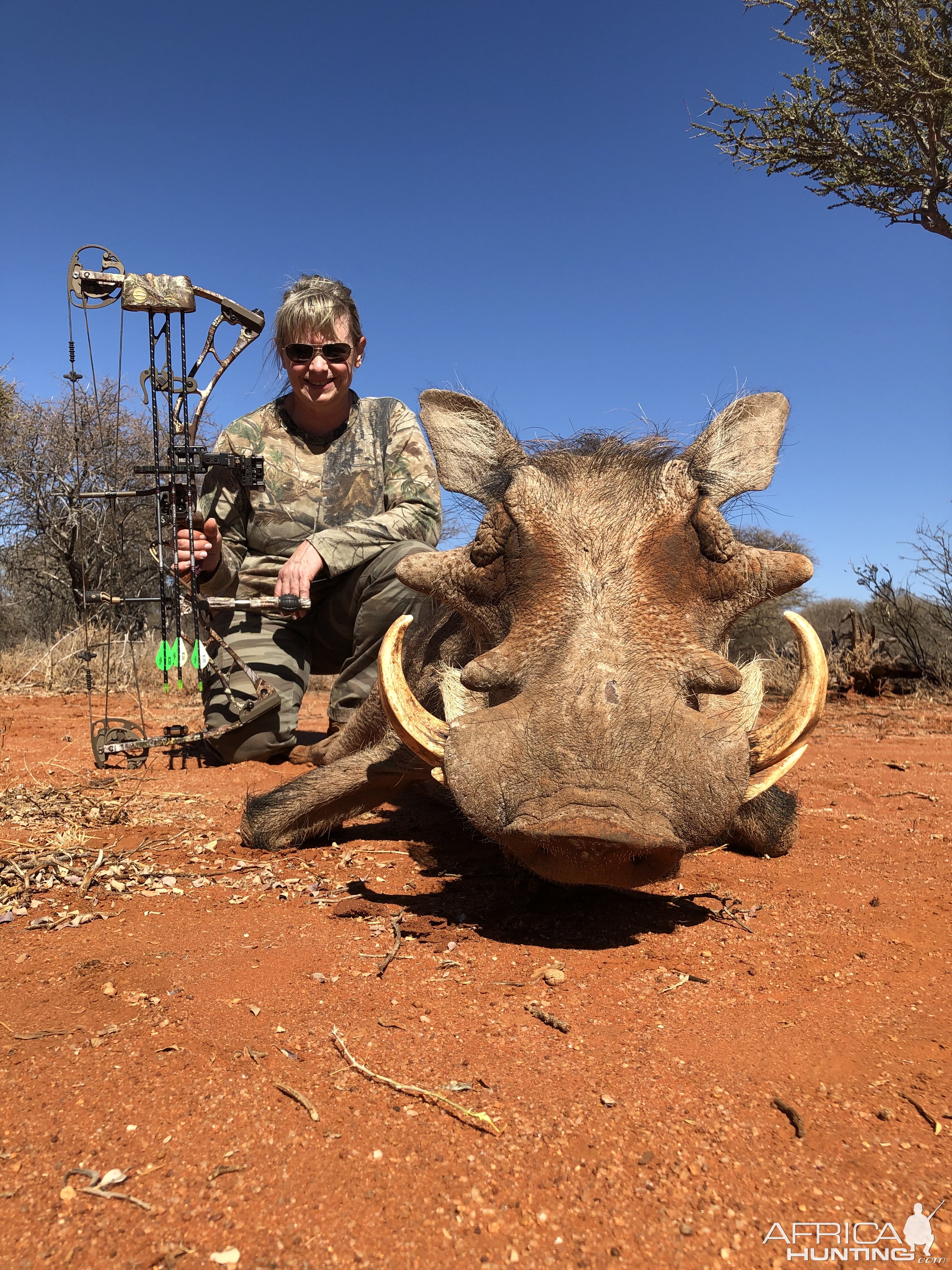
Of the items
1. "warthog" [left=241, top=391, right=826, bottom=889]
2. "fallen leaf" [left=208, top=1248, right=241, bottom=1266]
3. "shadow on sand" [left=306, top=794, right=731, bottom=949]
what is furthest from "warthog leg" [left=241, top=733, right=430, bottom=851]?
"fallen leaf" [left=208, top=1248, right=241, bottom=1266]

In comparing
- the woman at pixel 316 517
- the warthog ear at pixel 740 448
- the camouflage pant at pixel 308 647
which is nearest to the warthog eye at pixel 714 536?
the warthog ear at pixel 740 448

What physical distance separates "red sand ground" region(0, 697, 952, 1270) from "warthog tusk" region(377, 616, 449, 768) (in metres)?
0.42

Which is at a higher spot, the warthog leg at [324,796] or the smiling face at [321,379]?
the smiling face at [321,379]

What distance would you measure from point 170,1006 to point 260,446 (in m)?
3.60

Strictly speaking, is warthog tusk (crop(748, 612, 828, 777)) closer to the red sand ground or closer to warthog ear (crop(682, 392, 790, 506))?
the red sand ground

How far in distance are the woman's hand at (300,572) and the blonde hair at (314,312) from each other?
1.22 metres

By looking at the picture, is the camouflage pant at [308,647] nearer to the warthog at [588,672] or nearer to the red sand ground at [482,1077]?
the warthog at [588,672]

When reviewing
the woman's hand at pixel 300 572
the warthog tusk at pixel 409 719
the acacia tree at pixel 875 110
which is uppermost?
the acacia tree at pixel 875 110

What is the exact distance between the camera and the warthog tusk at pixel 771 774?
1923 millimetres

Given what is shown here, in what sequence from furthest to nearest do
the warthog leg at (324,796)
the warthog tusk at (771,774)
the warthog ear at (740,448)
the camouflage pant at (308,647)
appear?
the camouflage pant at (308,647)
the warthog leg at (324,796)
the warthog ear at (740,448)
the warthog tusk at (771,774)

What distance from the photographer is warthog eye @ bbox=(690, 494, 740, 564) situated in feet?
8.02

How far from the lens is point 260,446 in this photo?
4664 mm

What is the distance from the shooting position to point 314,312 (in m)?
4.47

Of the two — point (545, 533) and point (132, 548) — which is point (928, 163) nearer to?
point (545, 533)
